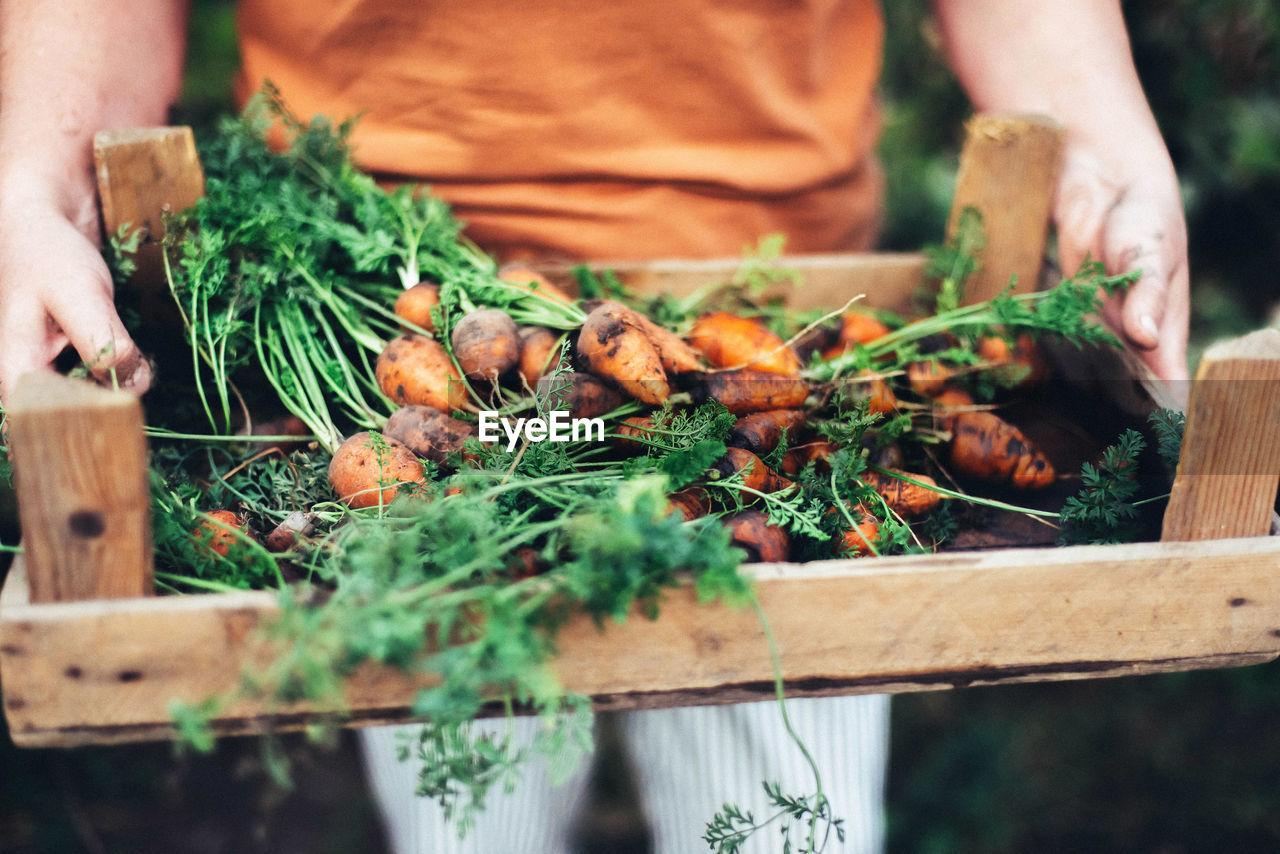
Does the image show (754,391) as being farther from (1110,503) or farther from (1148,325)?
(1148,325)

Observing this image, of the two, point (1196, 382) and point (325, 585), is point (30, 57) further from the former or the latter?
point (1196, 382)

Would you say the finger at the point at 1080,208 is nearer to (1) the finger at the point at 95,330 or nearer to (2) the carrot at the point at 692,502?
(2) the carrot at the point at 692,502

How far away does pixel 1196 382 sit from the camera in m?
1.06

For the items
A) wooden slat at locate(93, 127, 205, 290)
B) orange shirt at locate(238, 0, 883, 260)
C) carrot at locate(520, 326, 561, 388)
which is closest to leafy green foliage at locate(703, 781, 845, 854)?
carrot at locate(520, 326, 561, 388)

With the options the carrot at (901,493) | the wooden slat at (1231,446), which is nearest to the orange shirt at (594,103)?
the carrot at (901,493)

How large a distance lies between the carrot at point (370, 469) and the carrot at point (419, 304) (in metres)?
0.26

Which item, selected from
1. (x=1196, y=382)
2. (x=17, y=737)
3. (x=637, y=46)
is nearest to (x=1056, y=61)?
(x=637, y=46)

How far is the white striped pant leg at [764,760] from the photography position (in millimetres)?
1524

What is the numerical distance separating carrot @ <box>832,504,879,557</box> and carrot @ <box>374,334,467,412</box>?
60cm

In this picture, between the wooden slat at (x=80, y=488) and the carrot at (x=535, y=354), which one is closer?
the wooden slat at (x=80, y=488)

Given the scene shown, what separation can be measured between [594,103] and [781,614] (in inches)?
45.8

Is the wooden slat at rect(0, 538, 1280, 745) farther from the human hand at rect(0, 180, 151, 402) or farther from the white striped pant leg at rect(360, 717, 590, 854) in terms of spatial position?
the white striped pant leg at rect(360, 717, 590, 854)

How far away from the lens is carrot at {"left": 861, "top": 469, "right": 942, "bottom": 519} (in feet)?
4.30

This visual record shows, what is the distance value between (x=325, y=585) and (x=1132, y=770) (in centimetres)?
258
